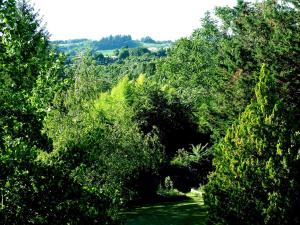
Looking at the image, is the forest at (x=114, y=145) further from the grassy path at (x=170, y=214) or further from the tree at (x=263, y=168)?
the grassy path at (x=170, y=214)

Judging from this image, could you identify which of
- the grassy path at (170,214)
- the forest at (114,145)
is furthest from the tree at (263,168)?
the grassy path at (170,214)

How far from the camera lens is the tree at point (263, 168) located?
1257cm

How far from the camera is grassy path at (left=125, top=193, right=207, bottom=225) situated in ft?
78.6

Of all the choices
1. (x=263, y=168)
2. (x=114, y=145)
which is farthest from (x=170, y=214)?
(x=263, y=168)

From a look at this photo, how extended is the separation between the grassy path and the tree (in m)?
10.5

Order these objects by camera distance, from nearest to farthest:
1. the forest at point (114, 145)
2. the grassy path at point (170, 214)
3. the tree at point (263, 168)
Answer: the forest at point (114, 145) → the tree at point (263, 168) → the grassy path at point (170, 214)

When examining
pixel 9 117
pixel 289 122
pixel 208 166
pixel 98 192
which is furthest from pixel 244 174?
pixel 208 166

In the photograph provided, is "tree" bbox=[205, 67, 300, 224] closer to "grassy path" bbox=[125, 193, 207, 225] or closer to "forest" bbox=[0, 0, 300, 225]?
"forest" bbox=[0, 0, 300, 225]

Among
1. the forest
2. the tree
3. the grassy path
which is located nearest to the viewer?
the forest

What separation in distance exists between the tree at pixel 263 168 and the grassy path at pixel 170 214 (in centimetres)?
1053

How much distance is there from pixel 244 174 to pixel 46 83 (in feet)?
23.8

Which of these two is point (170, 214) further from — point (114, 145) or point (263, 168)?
point (263, 168)

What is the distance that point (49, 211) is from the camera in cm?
780

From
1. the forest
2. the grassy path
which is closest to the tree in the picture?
the forest
